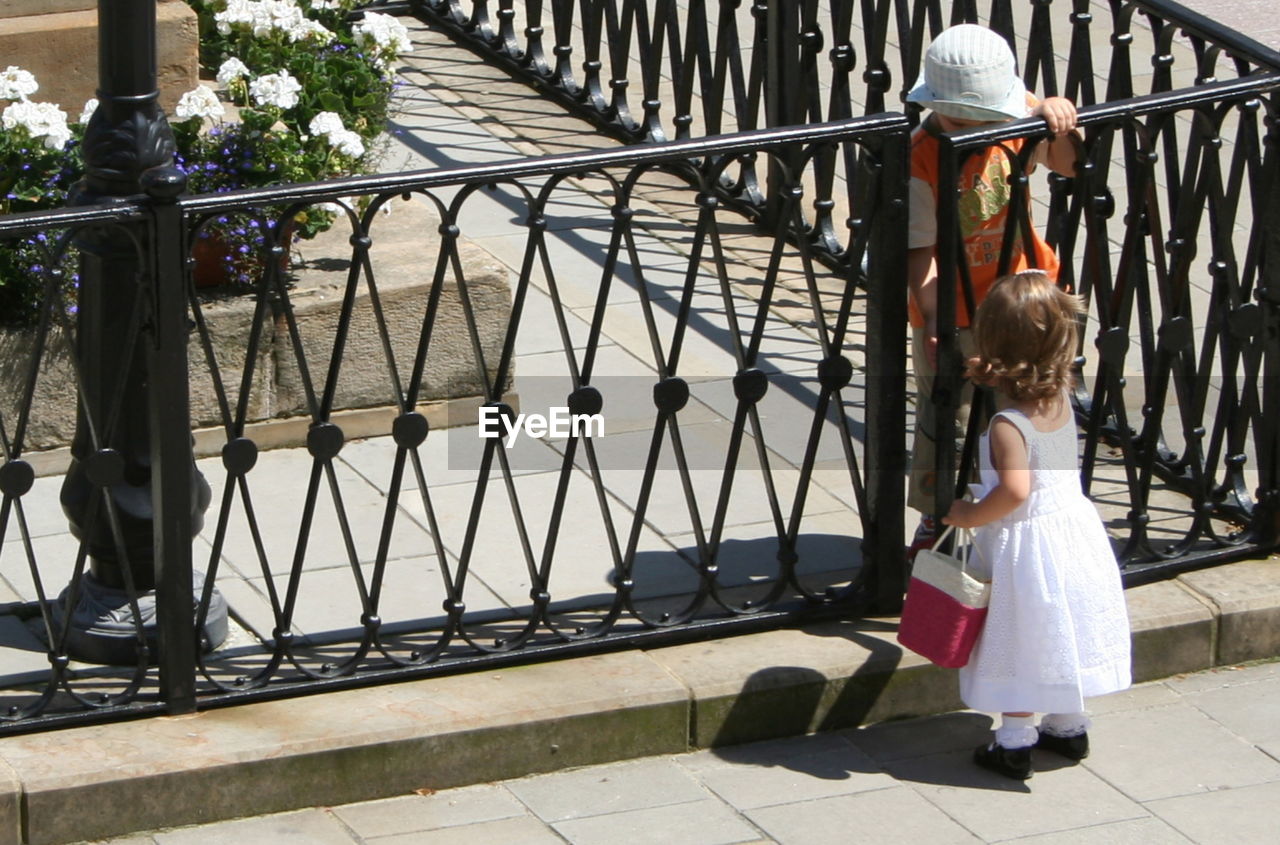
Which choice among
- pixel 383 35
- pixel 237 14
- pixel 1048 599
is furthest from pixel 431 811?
pixel 383 35

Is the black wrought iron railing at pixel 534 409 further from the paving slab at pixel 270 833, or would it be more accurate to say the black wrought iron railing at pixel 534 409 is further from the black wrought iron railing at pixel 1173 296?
the paving slab at pixel 270 833

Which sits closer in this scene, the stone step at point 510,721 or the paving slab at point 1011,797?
the stone step at point 510,721

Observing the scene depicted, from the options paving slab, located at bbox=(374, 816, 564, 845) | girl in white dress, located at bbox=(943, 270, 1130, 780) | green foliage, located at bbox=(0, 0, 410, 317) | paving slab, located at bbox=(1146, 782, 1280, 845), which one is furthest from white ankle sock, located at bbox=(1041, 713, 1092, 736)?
green foliage, located at bbox=(0, 0, 410, 317)

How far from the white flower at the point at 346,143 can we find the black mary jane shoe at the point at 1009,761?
9.43ft

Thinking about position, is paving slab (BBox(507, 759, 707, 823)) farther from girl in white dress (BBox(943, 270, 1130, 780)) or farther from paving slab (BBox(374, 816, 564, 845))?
girl in white dress (BBox(943, 270, 1130, 780))

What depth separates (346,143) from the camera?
6.39 metres

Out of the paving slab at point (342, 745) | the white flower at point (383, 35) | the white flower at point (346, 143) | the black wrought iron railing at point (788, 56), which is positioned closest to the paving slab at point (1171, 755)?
the paving slab at point (342, 745)

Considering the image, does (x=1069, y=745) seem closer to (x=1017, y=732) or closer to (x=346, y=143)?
(x=1017, y=732)

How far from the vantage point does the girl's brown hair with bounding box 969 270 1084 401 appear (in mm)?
4488

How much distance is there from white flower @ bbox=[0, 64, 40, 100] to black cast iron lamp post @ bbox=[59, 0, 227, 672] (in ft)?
4.65

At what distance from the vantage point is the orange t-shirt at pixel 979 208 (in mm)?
4992

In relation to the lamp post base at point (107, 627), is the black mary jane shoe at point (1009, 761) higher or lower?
lower

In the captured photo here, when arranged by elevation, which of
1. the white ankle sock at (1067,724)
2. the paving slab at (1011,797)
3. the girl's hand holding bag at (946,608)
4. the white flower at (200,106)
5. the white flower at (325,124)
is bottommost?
the paving slab at (1011,797)

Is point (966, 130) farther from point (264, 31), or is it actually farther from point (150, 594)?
point (264, 31)
